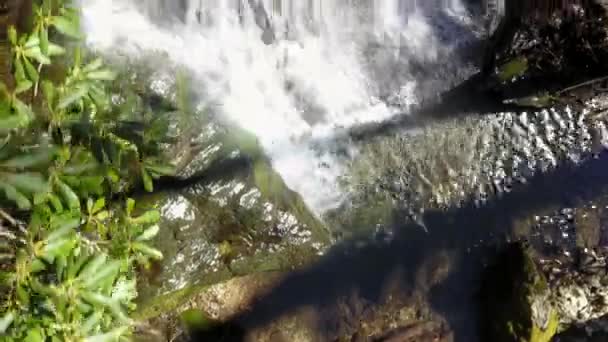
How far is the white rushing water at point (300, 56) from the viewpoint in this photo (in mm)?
4520

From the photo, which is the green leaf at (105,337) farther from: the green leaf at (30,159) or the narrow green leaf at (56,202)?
the green leaf at (30,159)

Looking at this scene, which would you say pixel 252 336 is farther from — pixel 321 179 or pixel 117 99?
pixel 117 99

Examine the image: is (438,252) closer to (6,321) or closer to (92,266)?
(92,266)

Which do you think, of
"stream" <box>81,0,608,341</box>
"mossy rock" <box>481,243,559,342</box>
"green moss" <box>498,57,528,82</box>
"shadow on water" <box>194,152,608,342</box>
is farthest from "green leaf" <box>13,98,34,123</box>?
"green moss" <box>498,57,528,82</box>

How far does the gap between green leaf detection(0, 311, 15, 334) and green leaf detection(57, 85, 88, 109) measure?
2.15 feet

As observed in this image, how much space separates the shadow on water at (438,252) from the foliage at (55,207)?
97.6 inches

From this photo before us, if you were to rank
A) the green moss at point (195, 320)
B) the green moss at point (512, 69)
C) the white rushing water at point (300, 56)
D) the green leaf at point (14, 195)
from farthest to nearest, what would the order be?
→ 1. the green moss at point (512, 69)
2. the white rushing water at point (300, 56)
3. the green moss at point (195, 320)
4. the green leaf at point (14, 195)

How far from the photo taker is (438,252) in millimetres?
5152

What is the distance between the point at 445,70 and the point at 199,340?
347 cm

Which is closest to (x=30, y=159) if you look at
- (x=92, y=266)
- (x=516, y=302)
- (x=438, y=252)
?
(x=92, y=266)

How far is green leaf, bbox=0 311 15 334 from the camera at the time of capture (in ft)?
4.98

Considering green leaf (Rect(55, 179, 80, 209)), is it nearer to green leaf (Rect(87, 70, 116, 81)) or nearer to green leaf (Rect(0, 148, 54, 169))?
green leaf (Rect(0, 148, 54, 169))

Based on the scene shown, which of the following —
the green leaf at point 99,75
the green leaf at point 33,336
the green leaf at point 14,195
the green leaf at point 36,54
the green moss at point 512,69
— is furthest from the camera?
the green moss at point 512,69

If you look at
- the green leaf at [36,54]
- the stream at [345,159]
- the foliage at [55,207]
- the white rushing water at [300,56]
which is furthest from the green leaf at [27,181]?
the white rushing water at [300,56]
